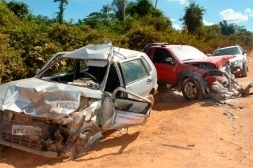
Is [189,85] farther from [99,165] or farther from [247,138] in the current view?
[99,165]

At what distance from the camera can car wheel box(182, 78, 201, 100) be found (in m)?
9.95

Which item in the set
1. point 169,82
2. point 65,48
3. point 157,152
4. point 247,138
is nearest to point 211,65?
point 169,82

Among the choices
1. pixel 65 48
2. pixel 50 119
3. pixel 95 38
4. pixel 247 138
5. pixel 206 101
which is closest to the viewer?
pixel 50 119

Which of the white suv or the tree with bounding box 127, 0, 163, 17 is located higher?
the tree with bounding box 127, 0, 163, 17

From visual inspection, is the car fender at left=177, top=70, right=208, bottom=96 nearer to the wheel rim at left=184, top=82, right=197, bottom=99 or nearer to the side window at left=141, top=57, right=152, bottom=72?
the wheel rim at left=184, top=82, right=197, bottom=99

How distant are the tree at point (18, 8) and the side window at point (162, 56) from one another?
1229 centimetres

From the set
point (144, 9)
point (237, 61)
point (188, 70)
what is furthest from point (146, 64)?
point (144, 9)

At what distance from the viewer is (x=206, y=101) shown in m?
9.77

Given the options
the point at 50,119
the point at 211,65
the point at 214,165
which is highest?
the point at 211,65

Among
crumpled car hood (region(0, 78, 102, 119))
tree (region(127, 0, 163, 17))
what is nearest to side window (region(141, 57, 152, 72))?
crumpled car hood (region(0, 78, 102, 119))

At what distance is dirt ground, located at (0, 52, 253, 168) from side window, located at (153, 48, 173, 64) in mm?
2290

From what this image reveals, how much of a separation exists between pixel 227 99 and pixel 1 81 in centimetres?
769

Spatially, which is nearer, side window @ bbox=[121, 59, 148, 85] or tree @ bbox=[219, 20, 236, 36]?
side window @ bbox=[121, 59, 148, 85]

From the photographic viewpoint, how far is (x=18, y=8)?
20016 mm
